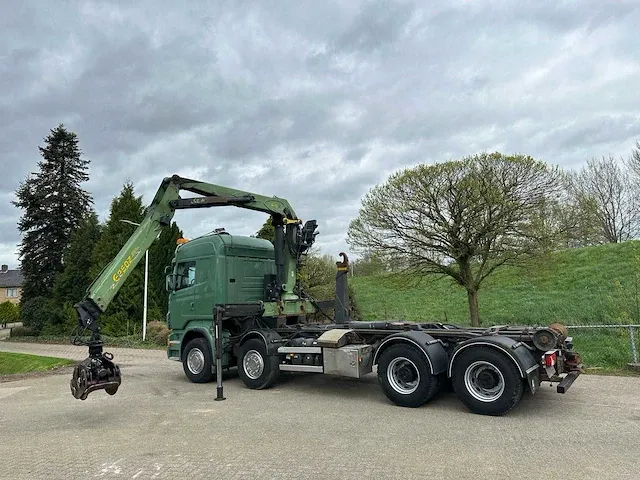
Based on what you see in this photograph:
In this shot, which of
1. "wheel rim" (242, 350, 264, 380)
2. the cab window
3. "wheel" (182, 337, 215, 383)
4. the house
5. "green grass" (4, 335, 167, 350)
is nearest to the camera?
"wheel rim" (242, 350, 264, 380)

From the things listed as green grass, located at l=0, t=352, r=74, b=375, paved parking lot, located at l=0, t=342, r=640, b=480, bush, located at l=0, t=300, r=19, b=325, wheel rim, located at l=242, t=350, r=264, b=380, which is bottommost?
paved parking lot, located at l=0, t=342, r=640, b=480

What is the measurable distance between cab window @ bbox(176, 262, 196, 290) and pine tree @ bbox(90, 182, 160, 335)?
1477 centimetres

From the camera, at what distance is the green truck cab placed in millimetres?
10500

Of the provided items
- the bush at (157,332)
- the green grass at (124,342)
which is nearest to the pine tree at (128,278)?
the green grass at (124,342)

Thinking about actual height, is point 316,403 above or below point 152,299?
below

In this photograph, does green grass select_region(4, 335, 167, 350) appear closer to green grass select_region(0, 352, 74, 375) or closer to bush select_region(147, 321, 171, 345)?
bush select_region(147, 321, 171, 345)

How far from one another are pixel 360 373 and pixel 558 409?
2993 millimetres

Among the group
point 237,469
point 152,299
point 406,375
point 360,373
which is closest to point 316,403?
point 360,373

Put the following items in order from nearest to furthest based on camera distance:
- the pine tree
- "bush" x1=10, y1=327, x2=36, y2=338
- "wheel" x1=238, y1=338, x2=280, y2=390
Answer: "wheel" x1=238, y1=338, x2=280, y2=390, the pine tree, "bush" x1=10, y1=327, x2=36, y2=338

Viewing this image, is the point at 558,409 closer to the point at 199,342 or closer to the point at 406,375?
the point at 406,375

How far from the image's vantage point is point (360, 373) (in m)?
8.16

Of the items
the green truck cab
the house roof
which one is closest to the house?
the house roof

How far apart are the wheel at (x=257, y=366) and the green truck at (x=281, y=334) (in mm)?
20

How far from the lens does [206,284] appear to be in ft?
34.9
